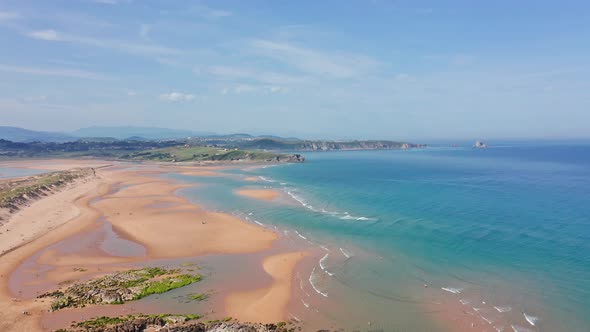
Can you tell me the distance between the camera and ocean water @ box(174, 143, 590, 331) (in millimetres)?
24562

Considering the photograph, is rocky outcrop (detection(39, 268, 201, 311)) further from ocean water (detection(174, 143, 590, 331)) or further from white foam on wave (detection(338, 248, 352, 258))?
white foam on wave (detection(338, 248, 352, 258))

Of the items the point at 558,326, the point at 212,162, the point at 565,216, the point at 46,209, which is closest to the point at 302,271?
the point at 558,326

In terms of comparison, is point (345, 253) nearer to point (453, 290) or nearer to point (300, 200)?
point (453, 290)

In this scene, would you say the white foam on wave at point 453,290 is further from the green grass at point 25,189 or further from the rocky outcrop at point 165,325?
the green grass at point 25,189

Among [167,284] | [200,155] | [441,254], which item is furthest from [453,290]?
[200,155]

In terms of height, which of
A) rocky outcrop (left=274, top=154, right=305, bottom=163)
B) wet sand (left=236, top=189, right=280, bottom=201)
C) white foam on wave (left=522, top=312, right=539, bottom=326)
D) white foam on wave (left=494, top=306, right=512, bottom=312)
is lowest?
white foam on wave (left=522, top=312, right=539, bottom=326)

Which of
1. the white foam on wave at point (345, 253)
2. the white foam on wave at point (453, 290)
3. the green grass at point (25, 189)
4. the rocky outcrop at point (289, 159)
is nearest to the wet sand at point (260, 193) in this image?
the white foam on wave at point (345, 253)

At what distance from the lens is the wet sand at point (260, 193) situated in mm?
69562

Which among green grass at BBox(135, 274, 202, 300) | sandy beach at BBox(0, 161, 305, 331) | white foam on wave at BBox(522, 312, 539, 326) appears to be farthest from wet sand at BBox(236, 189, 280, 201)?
white foam on wave at BBox(522, 312, 539, 326)

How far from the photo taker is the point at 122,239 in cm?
4419

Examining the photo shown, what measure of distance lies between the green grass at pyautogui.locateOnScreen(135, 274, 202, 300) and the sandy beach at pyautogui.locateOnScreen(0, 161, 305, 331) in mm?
4745

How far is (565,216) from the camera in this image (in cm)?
4759

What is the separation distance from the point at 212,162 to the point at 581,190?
126 meters

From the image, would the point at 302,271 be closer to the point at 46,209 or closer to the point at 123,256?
the point at 123,256
